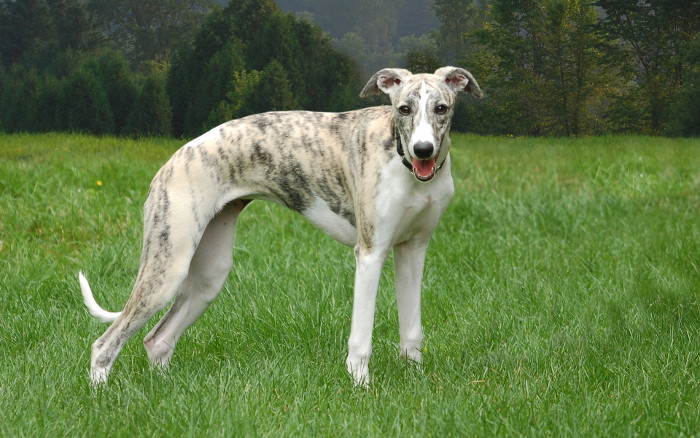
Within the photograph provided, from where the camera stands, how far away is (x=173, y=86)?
1063 centimetres

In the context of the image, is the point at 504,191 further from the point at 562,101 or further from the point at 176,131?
the point at 176,131

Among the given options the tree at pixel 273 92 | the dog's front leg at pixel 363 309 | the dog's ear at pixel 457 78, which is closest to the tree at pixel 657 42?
the tree at pixel 273 92

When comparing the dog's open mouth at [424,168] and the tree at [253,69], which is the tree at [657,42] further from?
the dog's open mouth at [424,168]

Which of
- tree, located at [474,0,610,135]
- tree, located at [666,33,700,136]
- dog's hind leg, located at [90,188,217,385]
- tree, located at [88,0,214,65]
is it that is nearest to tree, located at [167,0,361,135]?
tree, located at [88,0,214,65]

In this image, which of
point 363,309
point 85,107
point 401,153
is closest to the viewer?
point 401,153

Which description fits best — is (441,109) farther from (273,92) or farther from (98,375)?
(273,92)

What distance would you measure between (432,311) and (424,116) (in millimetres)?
2217

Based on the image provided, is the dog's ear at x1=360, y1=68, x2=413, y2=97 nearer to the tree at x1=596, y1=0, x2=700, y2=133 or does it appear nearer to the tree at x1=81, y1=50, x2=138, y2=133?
the tree at x1=596, y1=0, x2=700, y2=133

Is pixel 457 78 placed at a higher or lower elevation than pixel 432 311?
higher

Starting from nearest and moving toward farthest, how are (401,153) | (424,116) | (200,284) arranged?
(424,116)
(401,153)
(200,284)

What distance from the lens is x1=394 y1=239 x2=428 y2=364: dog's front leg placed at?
409 centimetres

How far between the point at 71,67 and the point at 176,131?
6.87 ft

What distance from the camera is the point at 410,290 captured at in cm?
413

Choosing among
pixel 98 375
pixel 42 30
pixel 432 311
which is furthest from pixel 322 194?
pixel 42 30
